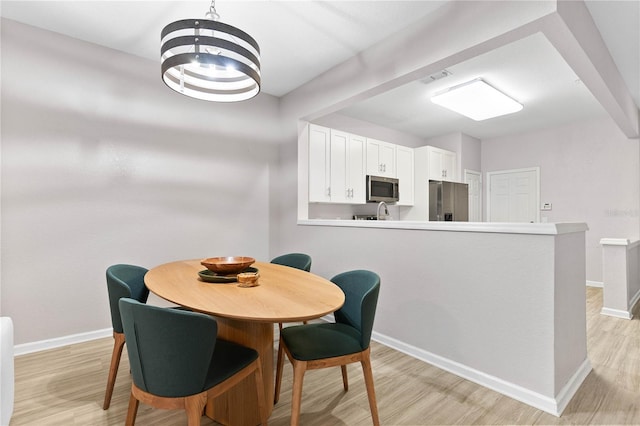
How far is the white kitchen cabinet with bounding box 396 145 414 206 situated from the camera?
5.02 m

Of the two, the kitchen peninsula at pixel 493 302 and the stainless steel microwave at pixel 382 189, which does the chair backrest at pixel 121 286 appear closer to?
the kitchen peninsula at pixel 493 302

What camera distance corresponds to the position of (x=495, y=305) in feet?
6.79

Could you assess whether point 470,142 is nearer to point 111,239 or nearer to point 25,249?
point 111,239

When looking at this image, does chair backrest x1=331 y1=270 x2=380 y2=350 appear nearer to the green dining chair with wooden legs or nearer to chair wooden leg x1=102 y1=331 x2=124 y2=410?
the green dining chair with wooden legs

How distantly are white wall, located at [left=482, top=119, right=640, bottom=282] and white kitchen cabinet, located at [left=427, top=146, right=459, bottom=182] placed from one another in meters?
1.23

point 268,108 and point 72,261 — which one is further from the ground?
point 268,108

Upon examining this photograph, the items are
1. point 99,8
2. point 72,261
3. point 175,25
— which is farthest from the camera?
point 72,261

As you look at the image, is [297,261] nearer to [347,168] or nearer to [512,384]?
[512,384]

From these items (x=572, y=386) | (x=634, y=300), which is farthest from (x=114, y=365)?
(x=634, y=300)

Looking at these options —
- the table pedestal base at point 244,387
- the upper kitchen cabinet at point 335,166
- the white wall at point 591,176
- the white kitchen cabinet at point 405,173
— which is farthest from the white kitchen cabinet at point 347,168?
the white wall at point 591,176

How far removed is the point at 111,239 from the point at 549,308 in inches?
137

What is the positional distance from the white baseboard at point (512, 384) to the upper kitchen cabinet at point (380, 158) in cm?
266

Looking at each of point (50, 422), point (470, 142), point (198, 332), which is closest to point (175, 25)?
point (198, 332)

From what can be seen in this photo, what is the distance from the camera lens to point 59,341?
2709mm
